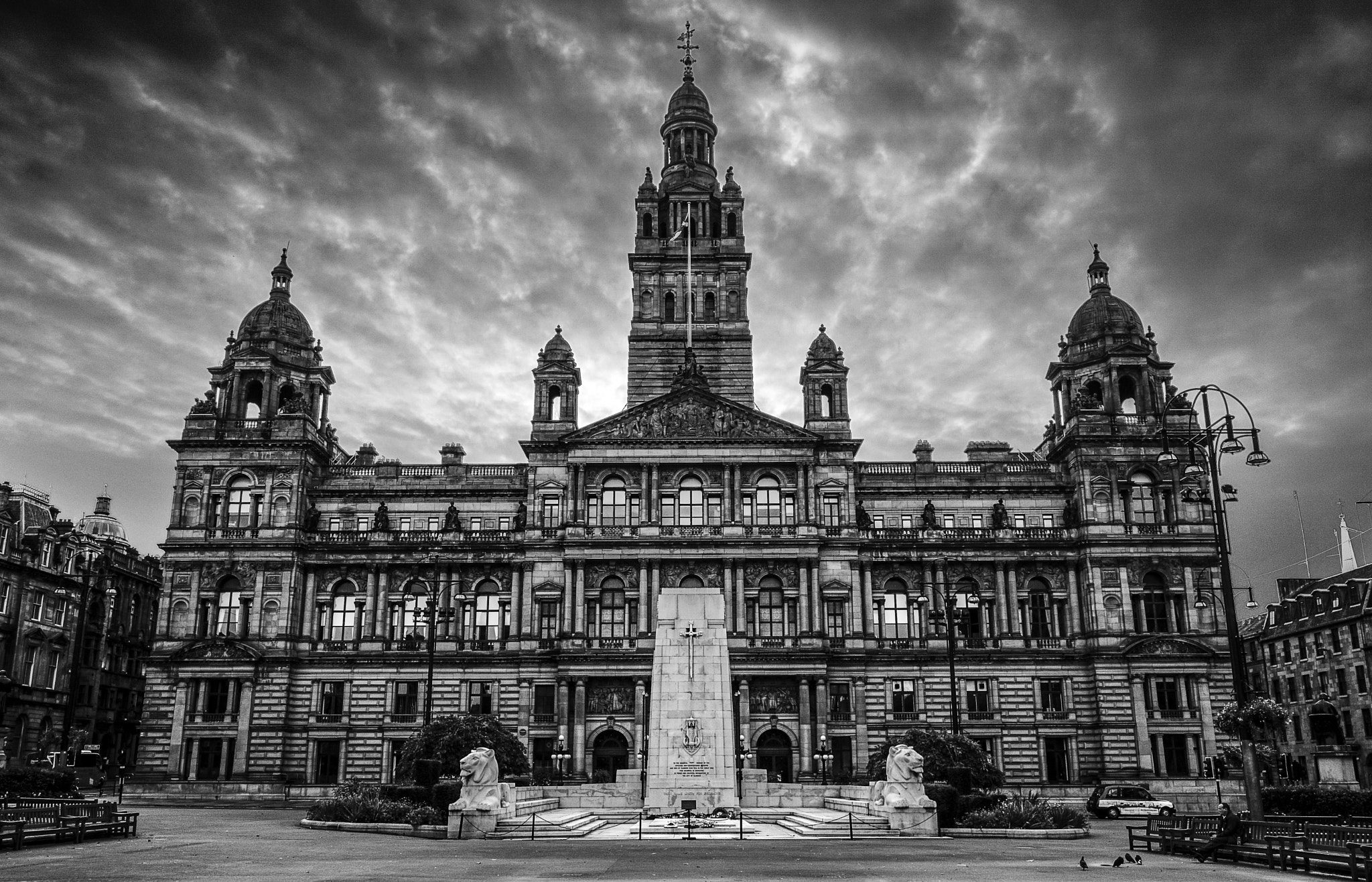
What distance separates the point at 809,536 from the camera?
222 feet

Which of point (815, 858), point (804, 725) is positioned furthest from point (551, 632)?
point (815, 858)

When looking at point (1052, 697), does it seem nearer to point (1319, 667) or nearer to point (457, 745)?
point (1319, 667)

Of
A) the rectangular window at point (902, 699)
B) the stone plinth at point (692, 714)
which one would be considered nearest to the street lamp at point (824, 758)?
the rectangular window at point (902, 699)

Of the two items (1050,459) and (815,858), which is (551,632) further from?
(815,858)

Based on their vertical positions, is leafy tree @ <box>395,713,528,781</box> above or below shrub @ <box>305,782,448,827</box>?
above

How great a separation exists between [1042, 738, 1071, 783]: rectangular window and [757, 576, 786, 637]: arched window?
16.9 m

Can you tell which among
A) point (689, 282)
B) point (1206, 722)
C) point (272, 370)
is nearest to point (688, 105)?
point (689, 282)

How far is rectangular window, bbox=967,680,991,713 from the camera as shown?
222 ft

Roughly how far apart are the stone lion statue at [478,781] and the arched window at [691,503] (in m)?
34.5

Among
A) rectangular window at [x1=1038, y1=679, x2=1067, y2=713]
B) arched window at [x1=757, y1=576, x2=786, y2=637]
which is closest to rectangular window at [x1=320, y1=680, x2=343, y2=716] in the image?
arched window at [x1=757, y1=576, x2=786, y2=637]

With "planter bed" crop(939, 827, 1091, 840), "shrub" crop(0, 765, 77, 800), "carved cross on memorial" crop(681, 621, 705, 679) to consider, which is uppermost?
"carved cross on memorial" crop(681, 621, 705, 679)

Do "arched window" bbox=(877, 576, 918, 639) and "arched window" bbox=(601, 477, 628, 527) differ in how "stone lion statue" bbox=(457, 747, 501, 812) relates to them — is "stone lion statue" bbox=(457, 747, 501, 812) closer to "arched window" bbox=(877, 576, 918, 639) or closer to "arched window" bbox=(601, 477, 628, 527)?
"arched window" bbox=(601, 477, 628, 527)

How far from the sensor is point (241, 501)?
235ft

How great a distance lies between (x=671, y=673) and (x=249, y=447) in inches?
1554
